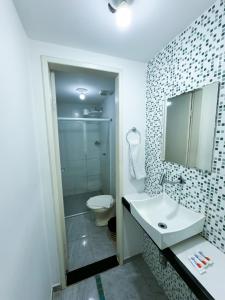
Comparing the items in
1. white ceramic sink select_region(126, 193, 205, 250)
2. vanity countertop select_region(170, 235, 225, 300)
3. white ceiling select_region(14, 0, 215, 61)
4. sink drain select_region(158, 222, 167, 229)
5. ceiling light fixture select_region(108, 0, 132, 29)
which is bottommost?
vanity countertop select_region(170, 235, 225, 300)

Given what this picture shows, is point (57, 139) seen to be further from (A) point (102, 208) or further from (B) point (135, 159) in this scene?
(A) point (102, 208)

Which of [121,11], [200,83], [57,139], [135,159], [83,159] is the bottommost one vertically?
[83,159]

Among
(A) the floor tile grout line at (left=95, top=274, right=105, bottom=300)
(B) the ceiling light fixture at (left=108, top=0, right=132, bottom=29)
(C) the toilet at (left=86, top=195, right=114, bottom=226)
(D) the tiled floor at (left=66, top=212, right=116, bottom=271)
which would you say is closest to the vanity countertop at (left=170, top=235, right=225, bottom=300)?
(A) the floor tile grout line at (left=95, top=274, right=105, bottom=300)

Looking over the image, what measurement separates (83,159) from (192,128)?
2724mm

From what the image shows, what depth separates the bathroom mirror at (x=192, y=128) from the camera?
940 mm

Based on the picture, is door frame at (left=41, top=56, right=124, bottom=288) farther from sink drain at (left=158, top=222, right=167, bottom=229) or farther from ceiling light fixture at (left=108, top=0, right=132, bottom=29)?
sink drain at (left=158, top=222, right=167, bottom=229)

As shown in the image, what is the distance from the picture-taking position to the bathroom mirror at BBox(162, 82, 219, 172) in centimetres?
94

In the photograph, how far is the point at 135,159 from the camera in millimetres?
1587

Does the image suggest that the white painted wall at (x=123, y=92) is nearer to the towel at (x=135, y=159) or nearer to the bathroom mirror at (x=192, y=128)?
the towel at (x=135, y=159)

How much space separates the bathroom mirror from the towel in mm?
320

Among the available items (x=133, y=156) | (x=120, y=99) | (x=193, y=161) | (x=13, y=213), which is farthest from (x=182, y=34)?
(x=13, y=213)

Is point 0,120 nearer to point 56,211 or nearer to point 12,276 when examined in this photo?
point 12,276

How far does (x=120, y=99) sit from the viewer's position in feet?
4.83

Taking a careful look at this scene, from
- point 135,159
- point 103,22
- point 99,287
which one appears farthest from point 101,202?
point 103,22
